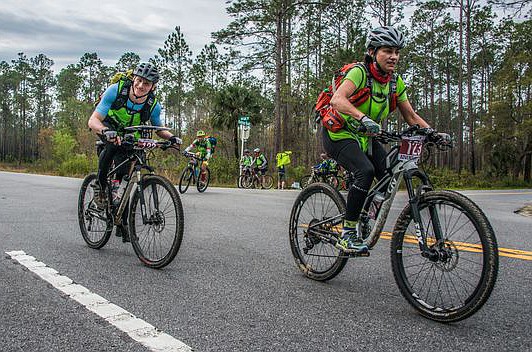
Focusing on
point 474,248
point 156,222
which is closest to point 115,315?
point 156,222

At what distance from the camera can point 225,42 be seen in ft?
95.1

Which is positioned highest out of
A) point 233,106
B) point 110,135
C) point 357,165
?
point 233,106

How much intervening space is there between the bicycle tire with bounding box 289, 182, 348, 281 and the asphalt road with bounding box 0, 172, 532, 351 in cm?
13

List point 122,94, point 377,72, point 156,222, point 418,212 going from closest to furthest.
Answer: point 418,212, point 377,72, point 156,222, point 122,94

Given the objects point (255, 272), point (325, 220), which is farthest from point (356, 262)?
point (255, 272)

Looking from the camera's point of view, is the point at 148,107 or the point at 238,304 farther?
the point at 148,107

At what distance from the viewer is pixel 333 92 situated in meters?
4.11

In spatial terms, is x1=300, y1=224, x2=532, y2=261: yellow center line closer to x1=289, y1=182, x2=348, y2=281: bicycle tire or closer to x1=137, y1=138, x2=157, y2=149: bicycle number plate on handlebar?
x1=289, y1=182, x2=348, y2=281: bicycle tire

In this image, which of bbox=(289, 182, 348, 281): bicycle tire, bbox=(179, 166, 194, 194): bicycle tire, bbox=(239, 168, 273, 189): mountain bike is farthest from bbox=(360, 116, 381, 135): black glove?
bbox=(239, 168, 273, 189): mountain bike

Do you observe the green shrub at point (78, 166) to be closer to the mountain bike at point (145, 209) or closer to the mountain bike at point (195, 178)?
the mountain bike at point (195, 178)

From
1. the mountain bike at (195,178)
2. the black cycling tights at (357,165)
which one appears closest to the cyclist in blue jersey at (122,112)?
the black cycling tights at (357,165)

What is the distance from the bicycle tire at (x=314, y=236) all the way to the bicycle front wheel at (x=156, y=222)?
3.54 ft

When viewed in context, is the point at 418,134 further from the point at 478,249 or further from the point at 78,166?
the point at 78,166

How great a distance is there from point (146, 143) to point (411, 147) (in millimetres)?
2530
